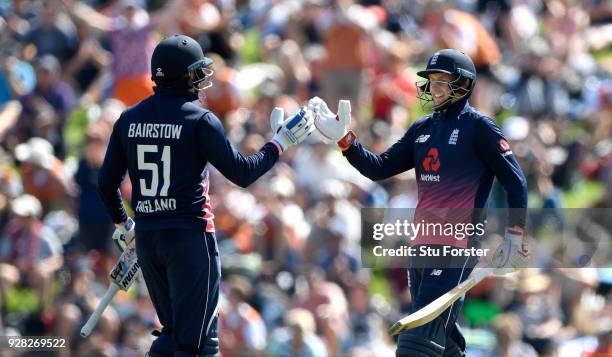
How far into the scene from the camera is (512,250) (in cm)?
977

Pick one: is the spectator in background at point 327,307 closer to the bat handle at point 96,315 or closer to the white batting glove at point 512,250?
the bat handle at point 96,315

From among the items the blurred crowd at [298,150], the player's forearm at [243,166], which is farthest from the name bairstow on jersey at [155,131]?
the blurred crowd at [298,150]

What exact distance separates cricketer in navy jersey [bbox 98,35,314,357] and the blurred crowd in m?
4.94

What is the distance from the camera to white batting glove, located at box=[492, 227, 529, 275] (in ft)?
32.0

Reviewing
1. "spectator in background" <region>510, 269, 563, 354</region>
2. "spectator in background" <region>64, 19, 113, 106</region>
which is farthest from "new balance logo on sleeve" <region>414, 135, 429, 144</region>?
"spectator in background" <region>64, 19, 113, 106</region>

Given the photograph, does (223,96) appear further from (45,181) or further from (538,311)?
(538,311)

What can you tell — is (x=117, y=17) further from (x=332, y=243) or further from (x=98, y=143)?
(x=332, y=243)

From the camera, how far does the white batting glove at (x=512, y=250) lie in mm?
9766

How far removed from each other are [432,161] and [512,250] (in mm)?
830

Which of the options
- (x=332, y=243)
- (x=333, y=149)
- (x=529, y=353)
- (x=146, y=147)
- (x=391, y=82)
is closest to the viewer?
(x=146, y=147)

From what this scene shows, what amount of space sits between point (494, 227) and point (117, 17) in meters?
7.00

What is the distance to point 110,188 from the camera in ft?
32.5

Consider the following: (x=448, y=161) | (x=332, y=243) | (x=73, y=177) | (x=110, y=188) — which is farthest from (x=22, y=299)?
(x=448, y=161)

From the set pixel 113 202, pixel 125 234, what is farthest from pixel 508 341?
pixel 113 202
